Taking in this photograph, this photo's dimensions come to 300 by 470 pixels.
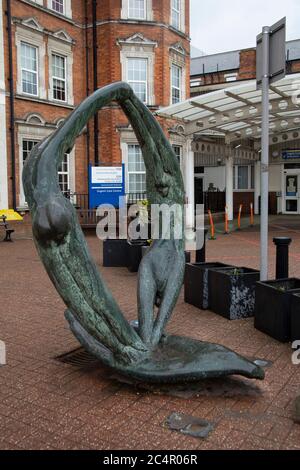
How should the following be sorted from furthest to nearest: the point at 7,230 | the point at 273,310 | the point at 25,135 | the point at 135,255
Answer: the point at 25,135 < the point at 7,230 < the point at 135,255 < the point at 273,310

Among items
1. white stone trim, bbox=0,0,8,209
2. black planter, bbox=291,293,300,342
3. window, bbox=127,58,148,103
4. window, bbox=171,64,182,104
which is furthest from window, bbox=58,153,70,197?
black planter, bbox=291,293,300,342

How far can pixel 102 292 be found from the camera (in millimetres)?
3947

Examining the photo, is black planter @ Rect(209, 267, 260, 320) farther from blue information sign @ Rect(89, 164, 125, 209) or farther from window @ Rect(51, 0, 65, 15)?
window @ Rect(51, 0, 65, 15)

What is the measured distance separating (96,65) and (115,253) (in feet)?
38.4

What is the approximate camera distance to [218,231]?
18953mm

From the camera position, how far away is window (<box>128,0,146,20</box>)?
63.1 feet

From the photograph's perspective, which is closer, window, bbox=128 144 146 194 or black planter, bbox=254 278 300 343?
black planter, bbox=254 278 300 343

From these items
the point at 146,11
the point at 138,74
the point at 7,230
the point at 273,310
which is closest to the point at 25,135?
the point at 7,230

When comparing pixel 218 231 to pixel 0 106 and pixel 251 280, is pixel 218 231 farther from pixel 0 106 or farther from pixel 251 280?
pixel 251 280

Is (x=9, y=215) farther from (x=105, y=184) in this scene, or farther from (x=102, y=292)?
(x=102, y=292)

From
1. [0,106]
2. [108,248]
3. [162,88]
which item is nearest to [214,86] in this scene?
[162,88]

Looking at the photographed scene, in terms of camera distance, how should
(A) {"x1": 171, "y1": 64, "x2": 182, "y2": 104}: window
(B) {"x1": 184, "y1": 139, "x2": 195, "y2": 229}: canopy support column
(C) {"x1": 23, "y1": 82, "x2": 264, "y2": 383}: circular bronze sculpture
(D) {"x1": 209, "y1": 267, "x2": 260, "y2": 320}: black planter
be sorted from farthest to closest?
(A) {"x1": 171, "y1": 64, "x2": 182, "y2": 104}: window < (B) {"x1": 184, "y1": 139, "x2": 195, "y2": 229}: canopy support column < (D) {"x1": 209, "y1": 267, "x2": 260, "y2": 320}: black planter < (C) {"x1": 23, "y1": 82, "x2": 264, "y2": 383}: circular bronze sculpture

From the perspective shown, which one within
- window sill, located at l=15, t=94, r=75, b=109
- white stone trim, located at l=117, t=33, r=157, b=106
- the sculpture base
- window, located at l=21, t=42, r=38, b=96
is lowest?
the sculpture base

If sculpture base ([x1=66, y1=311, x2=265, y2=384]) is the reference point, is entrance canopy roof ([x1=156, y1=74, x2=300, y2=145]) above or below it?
above
